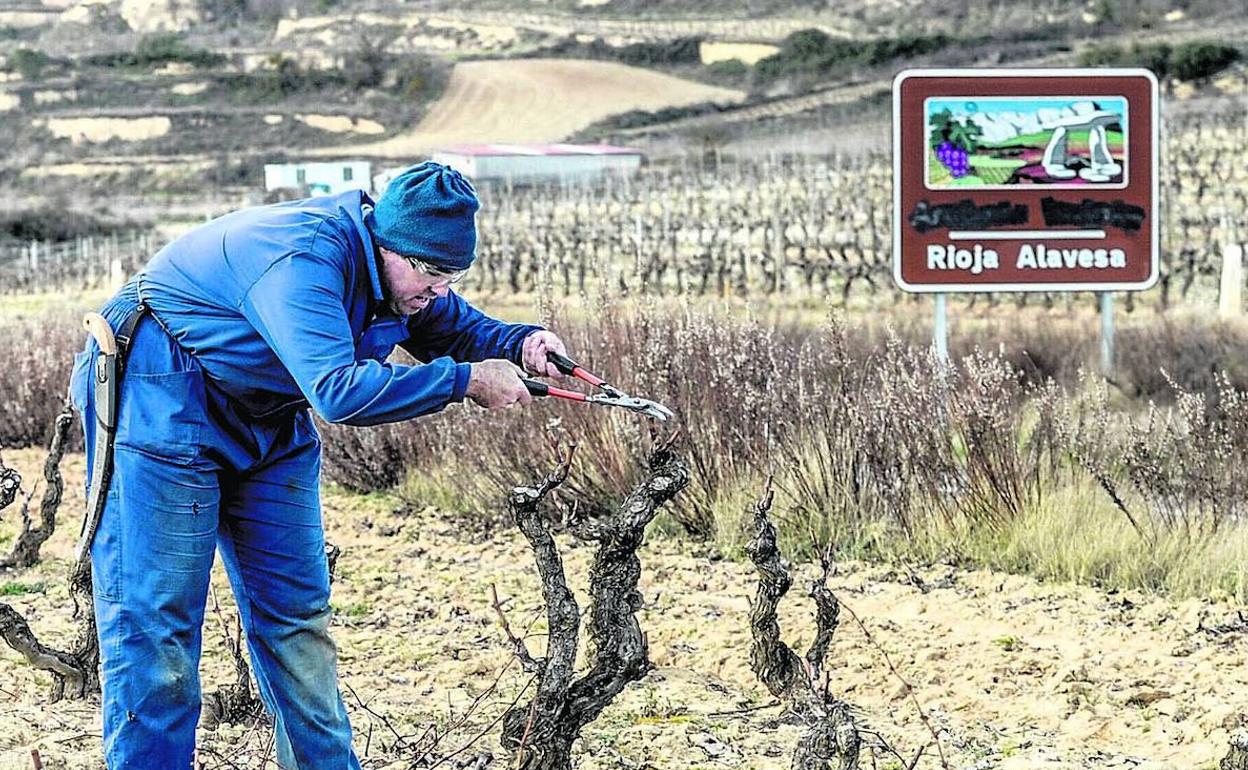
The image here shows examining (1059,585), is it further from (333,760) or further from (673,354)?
(333,760)

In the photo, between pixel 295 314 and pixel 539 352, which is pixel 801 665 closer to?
pixel 539 352

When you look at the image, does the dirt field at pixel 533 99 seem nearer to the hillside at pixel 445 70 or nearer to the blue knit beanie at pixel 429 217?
A: the hillside at pixel 445 70

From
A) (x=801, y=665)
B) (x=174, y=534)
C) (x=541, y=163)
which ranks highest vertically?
(x=174, y=534)

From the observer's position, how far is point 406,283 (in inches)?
143

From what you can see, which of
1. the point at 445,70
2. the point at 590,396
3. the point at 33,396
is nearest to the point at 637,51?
the point at 445,70

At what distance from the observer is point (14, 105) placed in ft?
246

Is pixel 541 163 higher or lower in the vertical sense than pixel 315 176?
lower

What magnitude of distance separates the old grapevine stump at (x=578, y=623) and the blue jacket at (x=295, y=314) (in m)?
0.43

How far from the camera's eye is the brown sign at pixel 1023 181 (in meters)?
10.1

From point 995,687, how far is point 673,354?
2.86m

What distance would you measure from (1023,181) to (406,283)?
713cm

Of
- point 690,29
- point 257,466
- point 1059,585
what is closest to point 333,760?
point 257,466

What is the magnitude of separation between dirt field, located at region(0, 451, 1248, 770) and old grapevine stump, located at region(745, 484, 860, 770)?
45cm

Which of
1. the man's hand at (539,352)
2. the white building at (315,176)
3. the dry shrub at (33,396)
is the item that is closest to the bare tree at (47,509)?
the man's hand at (539,352)
